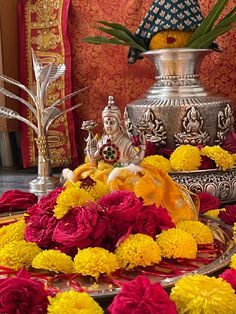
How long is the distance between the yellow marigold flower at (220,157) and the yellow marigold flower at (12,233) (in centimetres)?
58

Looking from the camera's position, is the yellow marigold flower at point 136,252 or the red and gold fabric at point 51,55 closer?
the yellow marigold flower at point 136,252

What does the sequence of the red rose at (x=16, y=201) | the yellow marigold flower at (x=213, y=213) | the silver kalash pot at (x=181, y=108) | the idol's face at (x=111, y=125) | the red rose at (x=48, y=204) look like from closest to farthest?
1. the red rose at (x=48, y=204)
2. the idol's face at (x=111, y=125)
3. the yellow marigold flower at (x=213, y=213)
4. the red rose at (x=16, y=201)
5. the silver kalash pot at (x=181, y=108)

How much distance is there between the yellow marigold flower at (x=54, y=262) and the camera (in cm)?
72

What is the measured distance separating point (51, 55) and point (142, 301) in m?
1.58

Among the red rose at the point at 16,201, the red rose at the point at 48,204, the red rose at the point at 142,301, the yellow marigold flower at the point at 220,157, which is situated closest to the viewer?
the red rose at the point at 142,301

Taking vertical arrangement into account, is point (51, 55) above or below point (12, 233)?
above

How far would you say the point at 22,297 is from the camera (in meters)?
0.58

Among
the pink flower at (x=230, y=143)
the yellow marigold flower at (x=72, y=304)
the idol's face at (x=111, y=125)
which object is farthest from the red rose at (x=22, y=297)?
the pink flower at (x=230, y=143)

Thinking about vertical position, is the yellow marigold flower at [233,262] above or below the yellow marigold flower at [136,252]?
below

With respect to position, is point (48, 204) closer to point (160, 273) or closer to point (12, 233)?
point (12, 233)

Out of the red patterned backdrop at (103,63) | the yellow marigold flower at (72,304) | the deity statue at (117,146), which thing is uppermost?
the red patterned backdrop at (103,63)

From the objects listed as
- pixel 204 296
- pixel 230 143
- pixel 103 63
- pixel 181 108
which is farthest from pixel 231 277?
pixel 103 63

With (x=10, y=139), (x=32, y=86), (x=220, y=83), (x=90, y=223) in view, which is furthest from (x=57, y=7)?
(x=90, y=223)

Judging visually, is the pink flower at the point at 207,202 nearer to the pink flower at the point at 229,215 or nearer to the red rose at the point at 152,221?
the pink flower at the point at 229,215
